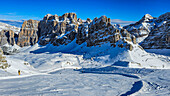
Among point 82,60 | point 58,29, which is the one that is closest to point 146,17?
point 58,29

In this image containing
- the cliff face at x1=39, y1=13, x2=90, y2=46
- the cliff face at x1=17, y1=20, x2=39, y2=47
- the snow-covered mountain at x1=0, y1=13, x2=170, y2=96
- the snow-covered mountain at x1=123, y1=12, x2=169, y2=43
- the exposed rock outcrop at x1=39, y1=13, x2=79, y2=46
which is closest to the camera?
the snow-covered mountain at x1=0, y1=13, x2=170, y2=96

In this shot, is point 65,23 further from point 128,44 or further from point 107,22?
point 128,44

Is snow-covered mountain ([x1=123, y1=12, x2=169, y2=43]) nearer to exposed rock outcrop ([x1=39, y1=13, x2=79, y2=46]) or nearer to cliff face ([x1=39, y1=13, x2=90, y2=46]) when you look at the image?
cliff face ([x1=39, y1=13, x2=90, y2=46])

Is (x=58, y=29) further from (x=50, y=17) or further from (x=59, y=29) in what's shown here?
(x=50, y=17)

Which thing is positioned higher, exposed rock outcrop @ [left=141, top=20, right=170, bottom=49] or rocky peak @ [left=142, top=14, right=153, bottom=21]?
rocky peak @ [left=142, top=14, right=153, bottom=21]

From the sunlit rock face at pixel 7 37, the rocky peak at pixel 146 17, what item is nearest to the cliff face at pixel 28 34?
the sunlit rock face at pixel 7 37

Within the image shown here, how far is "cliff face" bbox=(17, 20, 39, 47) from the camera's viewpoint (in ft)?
415

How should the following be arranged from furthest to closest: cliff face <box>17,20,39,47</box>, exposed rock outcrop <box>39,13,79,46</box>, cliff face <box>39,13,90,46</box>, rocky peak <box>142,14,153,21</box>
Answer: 1. rocky peak <box>142,14,153,21</box>
2. cliff face <box>17,20,39,47</box>
3. exposed rock outcrop <box>39,13,79,46</box>
4. cliff face <box>39,13,90,46</box>

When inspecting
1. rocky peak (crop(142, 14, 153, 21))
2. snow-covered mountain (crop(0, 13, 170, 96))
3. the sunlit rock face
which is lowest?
snow-covered mountain (crop(0, 13, 170, 96))

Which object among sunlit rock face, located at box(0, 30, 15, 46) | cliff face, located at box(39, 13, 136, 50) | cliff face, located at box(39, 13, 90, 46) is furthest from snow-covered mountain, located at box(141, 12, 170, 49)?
sunlit rock face, located at box(0, 30, 15, 46)

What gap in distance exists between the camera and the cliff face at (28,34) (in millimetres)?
126500

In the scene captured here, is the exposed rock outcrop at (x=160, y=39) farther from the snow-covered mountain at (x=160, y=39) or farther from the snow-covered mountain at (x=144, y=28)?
the snow-covered mountain at (x=144, y=28)

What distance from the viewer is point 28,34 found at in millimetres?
127875

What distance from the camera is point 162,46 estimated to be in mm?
85125
